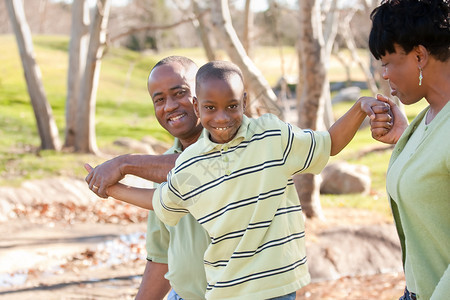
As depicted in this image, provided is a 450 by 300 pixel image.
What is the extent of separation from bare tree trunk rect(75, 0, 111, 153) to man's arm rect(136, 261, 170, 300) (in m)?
9.08

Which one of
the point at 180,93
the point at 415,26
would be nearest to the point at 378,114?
the point at 415,26

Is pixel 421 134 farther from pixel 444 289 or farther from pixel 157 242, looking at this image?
pixel 157 242

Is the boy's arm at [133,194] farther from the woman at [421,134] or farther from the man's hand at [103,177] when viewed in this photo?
the woman at [421,134]

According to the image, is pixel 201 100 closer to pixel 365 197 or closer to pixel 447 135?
pixel 447 135

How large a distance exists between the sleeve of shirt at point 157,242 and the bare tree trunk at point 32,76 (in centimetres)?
1104

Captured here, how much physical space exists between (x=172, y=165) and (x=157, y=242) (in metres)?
0.46

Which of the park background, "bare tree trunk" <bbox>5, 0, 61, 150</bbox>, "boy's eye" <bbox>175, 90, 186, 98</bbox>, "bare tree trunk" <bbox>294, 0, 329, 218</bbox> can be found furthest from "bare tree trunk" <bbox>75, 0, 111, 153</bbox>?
"boy's eye" <bbox>175, 90, 186, 98</bbox>

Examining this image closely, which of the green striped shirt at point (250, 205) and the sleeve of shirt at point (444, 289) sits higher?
the green striped shirt at point (250, 205)

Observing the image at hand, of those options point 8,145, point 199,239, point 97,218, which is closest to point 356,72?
point 8,145

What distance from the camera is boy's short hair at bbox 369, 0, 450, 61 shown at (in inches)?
72.4

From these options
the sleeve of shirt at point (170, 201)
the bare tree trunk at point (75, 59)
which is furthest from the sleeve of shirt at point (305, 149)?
the bare tree trunk at point (75, 59)

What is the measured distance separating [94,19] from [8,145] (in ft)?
14.9

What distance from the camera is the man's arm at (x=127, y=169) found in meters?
2.47

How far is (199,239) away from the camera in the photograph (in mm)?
2434
